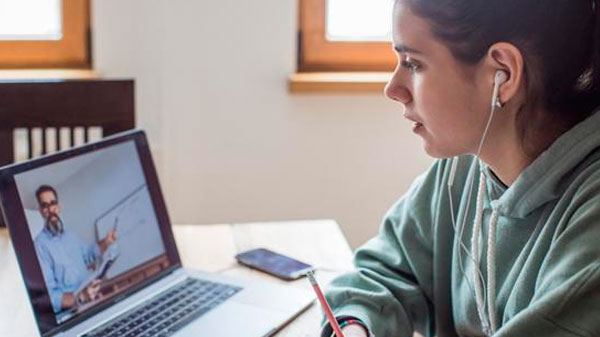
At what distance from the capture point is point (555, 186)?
3.30ft

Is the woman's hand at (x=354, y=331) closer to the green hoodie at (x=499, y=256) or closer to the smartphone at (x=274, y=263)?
the green hoodie at (x=499, y=256)

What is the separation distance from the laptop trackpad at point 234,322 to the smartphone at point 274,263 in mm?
153

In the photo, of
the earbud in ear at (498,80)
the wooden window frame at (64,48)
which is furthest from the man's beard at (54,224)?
the wooden window frame at (64,48)

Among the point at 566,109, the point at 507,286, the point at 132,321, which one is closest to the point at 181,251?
the point at 132,321

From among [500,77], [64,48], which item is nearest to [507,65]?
[500,77]

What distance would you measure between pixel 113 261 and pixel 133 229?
0.24ft

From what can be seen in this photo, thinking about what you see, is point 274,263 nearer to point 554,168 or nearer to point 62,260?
point 62,260

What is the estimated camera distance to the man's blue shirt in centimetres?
112

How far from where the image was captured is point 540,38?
3.19 feet

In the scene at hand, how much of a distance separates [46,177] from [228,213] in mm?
1466

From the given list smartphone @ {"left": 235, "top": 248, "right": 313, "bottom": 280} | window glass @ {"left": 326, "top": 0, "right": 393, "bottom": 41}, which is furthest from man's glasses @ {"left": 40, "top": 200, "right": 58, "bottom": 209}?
window glass @ {"left": 326, "top": 0, "right": 393, "bottom": 41}

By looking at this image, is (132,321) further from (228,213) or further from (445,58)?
(228,213)

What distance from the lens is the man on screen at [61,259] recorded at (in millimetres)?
1120

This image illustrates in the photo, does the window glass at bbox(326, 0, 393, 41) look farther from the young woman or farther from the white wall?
the young woman
